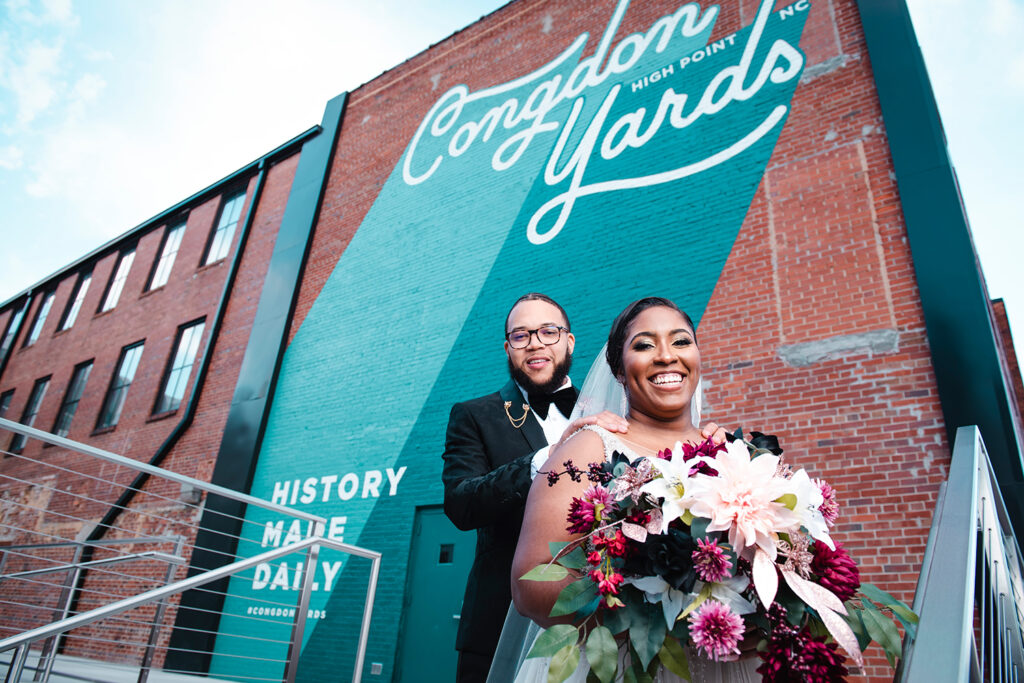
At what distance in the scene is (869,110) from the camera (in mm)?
5691

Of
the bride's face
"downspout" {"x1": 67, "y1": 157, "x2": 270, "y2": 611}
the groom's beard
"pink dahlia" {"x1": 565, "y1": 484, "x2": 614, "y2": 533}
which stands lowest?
"pink dahlia" {"x1": 565, "y1": 484, "x2": 614, "y2": 533}

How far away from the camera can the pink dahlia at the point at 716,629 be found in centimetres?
117

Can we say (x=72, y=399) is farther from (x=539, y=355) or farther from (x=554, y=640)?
(x=554, y=640)

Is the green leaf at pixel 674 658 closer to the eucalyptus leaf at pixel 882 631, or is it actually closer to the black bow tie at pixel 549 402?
the eucalyptus leaf at pixel 882 631

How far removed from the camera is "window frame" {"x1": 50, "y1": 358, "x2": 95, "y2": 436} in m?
13.1

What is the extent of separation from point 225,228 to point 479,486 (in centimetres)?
1200

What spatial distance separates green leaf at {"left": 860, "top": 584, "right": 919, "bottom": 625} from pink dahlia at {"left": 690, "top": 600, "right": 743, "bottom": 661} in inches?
12.8

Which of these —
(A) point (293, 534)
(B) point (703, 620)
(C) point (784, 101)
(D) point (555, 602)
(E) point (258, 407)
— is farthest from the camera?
(E) point (258, 407)

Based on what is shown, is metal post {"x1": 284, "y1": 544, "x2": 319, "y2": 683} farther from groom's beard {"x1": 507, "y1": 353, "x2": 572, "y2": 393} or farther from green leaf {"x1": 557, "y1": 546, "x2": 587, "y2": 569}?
green leaf {"x1": 557, "y1": 546, "x2": 587, "y2": 569}

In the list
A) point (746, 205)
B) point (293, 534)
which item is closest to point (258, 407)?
point (293, 534)

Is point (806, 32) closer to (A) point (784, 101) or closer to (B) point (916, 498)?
(A) point (784, 101)

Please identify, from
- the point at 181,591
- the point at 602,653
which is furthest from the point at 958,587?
the point at 181,591

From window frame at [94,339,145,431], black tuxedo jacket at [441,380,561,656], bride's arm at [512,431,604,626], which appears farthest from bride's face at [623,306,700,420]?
window frame at [94,339,145,431]

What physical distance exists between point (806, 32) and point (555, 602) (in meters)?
6.78
